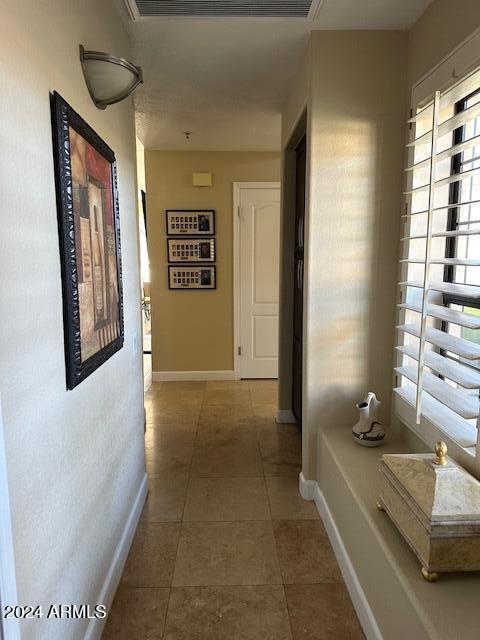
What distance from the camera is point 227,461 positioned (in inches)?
120

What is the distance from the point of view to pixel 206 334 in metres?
4.97

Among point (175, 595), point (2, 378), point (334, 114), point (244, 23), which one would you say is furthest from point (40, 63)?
point (175, 595)

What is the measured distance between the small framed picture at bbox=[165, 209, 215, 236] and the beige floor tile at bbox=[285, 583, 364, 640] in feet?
12.3

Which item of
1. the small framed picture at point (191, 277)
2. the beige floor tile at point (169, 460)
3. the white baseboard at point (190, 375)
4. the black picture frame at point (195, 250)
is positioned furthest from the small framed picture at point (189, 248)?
the beige floor tile at point (169, 460)

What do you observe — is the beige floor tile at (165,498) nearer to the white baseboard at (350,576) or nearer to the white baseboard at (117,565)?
the white baseboard at (117,565)

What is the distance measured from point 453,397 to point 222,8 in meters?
2.05

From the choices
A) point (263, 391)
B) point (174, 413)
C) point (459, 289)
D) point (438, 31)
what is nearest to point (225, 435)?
point (174, 413)

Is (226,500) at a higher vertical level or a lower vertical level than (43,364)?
lower

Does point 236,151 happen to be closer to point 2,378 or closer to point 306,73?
point 306,73

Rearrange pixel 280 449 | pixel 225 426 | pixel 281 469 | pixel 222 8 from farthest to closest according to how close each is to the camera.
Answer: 1. pixel 225 426
2. pixel 280 449
3. pixel 281 469
4. pixel 222 8

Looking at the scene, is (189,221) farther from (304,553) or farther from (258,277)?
(304,553)

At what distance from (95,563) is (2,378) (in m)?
1.04

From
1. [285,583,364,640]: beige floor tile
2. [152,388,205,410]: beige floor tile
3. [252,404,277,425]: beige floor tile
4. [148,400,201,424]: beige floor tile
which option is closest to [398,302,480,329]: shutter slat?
[285,583,364,640]: beige floor tile

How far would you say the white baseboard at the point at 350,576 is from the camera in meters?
1.57
